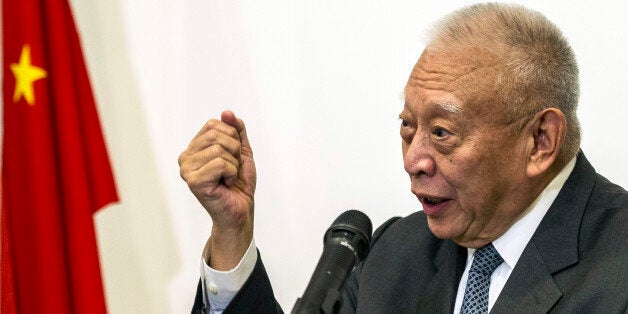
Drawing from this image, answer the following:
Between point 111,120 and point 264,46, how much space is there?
63 centimetres

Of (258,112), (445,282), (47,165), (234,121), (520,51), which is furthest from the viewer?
(258,112)

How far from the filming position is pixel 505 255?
2.15m

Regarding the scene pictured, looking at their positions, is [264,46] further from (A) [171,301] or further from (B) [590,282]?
(B) [590,282]

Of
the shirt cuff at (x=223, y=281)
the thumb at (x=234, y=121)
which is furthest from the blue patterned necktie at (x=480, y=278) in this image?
the thumb at (x=234, y=121)

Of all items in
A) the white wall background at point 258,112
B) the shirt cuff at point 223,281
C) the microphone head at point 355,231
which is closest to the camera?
the microphone head at point 355,231

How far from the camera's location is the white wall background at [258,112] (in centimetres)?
297

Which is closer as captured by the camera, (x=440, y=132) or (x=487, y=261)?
(x=440, y=132)

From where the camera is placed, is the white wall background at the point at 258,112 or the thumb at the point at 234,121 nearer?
the thumb at the point at 234,121

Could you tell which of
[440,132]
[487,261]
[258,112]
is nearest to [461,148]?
[440,132]

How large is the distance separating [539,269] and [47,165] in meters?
1.51

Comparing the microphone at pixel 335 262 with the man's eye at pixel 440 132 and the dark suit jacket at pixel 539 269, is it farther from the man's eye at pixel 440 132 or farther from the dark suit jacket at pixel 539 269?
the dark suit jacket at pixel 539 269

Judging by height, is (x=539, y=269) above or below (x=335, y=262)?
below

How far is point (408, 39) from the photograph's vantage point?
2914 mm

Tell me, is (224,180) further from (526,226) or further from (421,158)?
(526,226)
